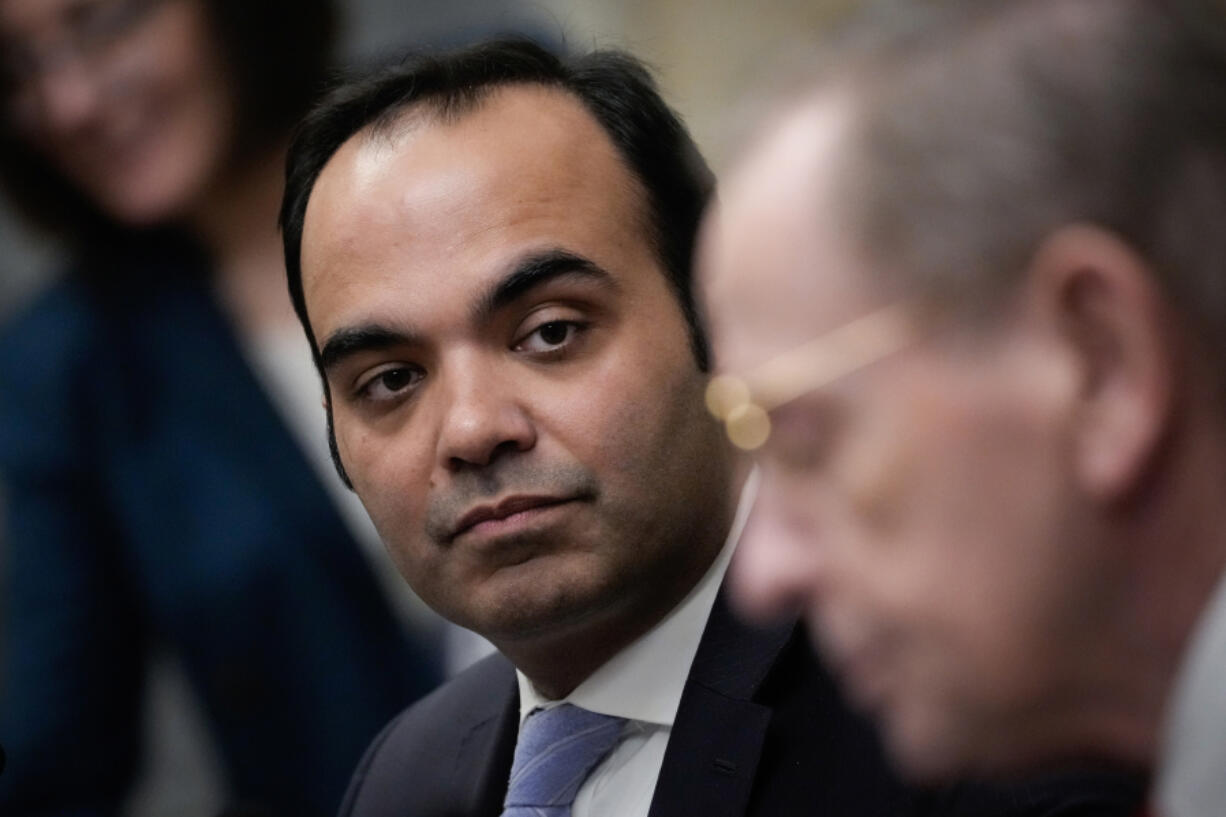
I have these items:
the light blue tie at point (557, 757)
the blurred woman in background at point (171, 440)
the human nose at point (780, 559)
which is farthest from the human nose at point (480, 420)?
the blurred woman in background at point (171, 440)

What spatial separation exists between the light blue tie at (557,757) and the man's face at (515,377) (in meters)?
0.15

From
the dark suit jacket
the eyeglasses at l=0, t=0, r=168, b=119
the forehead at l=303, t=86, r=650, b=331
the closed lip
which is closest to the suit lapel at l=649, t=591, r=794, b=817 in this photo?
the dark suit jacket

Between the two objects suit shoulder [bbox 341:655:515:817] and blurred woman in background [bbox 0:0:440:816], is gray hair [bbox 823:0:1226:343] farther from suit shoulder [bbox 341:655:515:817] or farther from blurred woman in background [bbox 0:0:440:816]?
blurred woman in background [bbox 0:0:440:816]

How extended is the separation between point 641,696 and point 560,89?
33.3 inches

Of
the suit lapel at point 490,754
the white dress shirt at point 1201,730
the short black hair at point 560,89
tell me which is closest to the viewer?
the white dress shirt at point 1201,730

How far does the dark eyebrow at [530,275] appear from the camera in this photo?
6.70ft

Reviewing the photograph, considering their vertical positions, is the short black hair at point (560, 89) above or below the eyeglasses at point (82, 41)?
below

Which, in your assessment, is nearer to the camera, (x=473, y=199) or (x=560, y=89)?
(x=473, y=199)

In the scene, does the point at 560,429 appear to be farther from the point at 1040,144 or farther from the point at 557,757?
the point at 1040,144

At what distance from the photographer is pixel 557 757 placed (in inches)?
86.6

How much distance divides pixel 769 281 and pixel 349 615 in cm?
279

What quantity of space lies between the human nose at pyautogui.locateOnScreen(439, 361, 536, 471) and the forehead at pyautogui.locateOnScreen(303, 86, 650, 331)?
0.11 m

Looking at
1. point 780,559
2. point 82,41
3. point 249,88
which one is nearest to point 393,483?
point 780,559

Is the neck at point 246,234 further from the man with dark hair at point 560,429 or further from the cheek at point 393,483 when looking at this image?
the cheek at point 393,483
